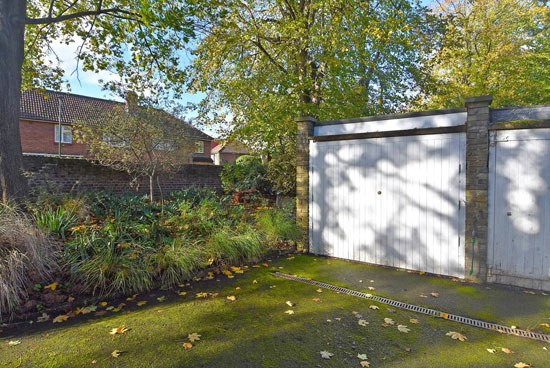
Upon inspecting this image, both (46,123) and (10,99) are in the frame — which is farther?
(46,123)

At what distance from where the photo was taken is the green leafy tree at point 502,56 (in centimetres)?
1452

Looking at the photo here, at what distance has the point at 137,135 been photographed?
798 cm

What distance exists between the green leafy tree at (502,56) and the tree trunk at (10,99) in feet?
48.8

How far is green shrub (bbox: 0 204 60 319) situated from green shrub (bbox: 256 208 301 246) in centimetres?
357

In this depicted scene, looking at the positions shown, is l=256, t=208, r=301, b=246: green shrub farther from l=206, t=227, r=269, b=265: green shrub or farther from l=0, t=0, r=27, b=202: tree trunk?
l=0, t=0, r=27, b=202: tree trunk

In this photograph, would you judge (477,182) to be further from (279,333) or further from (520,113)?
(279,333)

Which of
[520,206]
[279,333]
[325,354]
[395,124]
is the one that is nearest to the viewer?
[325,354]

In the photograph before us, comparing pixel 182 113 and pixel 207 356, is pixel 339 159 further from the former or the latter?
pixel 182 113

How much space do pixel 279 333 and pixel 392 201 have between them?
3097mm

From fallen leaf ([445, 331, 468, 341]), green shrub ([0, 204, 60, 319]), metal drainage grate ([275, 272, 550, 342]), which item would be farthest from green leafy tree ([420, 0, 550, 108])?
green shrub ([0, 204, 60, 319])

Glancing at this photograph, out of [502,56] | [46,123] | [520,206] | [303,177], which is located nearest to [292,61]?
[303,177]

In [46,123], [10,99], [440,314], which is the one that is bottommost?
[440,314]

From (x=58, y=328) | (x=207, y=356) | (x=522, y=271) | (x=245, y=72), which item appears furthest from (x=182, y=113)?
(x=522, y=271)

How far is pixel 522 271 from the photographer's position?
13.7ft
